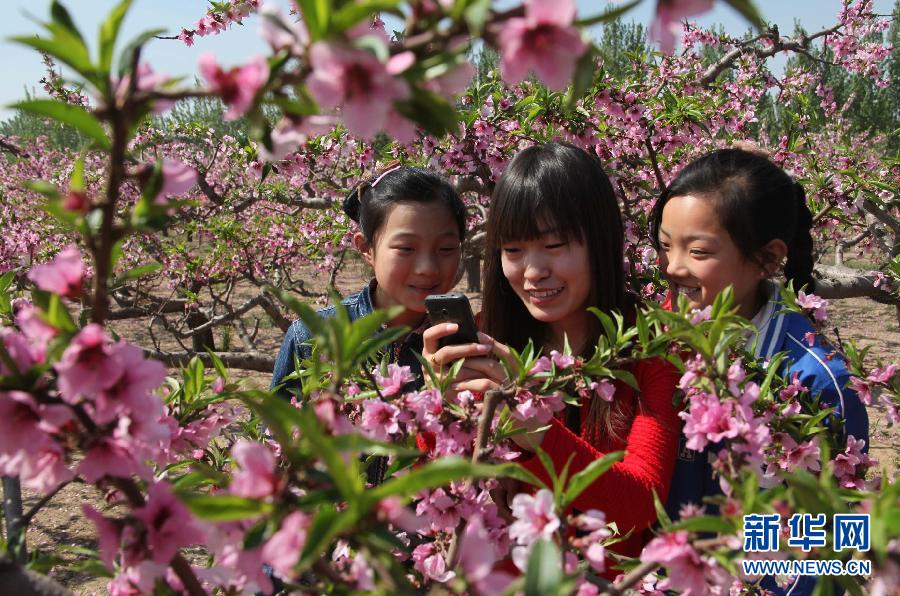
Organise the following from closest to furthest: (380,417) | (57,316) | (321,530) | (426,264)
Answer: (321,530), (57,316), (380,417), (426,264)

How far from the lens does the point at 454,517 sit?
1140mm

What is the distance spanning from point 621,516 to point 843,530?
68 cm

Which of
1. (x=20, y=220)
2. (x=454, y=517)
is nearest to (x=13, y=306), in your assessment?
(x=454, y=517)

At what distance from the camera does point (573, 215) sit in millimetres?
1637

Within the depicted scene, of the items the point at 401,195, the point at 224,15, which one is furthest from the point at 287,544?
the point at 224,15

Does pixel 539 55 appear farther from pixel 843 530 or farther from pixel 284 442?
pixel 843 530

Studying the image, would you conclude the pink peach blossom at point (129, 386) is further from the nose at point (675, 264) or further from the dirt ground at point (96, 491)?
the nose at point (675, 264)

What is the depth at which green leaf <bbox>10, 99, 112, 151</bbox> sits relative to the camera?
0.64 m

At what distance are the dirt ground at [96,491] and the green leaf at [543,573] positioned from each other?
539mm

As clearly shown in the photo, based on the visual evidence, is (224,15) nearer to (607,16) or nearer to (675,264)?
(675,264)

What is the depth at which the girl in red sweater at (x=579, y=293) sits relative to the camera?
1394 millimetres

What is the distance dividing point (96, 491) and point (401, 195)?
1.93 metres

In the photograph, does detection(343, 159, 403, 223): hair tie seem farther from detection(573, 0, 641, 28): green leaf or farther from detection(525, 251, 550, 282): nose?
detection(573, 0, 641, 28): green leaf

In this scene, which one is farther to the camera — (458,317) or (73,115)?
(458,317)
